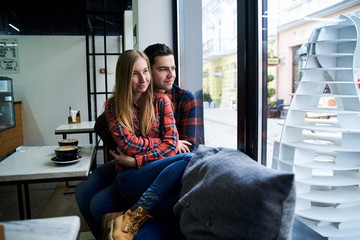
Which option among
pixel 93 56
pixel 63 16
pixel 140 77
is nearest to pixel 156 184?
pixel 140 77

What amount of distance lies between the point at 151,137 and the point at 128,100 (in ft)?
0.77

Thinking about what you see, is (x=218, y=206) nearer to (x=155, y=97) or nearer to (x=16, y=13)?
(x=155, y=97)

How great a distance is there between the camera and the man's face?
1744mm

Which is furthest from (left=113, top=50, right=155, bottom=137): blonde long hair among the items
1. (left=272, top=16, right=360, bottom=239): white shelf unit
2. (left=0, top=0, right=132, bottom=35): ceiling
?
(left=0, top=0, right=132, bottom=35): ceiling

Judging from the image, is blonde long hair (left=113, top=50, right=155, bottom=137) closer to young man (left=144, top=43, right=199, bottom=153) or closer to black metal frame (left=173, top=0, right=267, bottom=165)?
young man (left=144, top=43, right=199, bottom=153)

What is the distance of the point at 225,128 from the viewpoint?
1.69 meters

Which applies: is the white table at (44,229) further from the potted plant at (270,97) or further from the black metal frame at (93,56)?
the black metal frame at (93,56)

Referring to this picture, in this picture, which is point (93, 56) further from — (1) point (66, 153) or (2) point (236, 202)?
(2) point (236, 202)

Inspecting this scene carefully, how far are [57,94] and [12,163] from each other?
391 cm

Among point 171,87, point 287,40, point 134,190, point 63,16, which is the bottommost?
point 134,190

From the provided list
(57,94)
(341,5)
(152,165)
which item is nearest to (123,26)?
(57,94)

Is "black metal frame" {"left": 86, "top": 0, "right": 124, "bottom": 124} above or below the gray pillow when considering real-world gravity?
above

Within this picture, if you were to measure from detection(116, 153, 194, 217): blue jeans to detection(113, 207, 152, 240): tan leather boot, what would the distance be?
0.03 m

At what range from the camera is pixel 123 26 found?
5.16 metres
